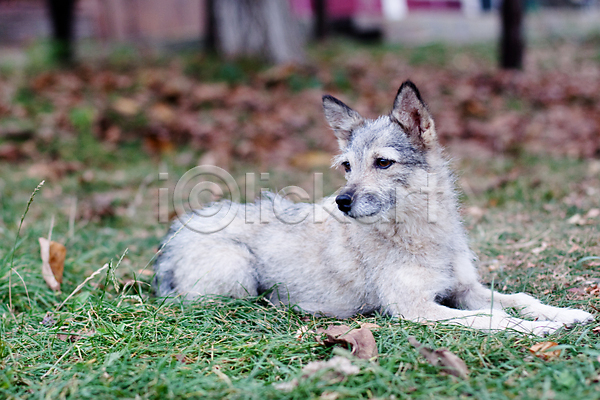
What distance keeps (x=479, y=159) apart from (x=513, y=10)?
555 centimetres

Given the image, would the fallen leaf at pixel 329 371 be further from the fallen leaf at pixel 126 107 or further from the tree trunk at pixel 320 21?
the tree trunk at pixel 320 21

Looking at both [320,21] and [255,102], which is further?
[320,21]

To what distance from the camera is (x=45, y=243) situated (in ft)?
15.5

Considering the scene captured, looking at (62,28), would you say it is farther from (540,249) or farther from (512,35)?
(540,249)

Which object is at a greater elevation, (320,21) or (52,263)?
(320,21)

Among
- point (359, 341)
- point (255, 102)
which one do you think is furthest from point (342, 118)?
point (255, 102)

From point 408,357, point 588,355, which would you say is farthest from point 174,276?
point 588,355

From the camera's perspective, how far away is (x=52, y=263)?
468 cm

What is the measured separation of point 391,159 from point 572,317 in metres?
1.76

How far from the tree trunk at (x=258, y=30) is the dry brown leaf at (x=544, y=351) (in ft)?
35.1

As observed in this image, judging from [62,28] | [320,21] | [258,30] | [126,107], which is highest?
[320,21]

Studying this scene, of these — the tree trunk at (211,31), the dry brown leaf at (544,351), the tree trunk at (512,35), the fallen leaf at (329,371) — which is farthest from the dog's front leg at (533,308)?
the tree trunk at (211,31)

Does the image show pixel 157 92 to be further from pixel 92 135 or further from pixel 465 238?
pixel 465 238

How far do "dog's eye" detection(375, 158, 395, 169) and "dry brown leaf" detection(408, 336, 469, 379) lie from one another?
1572 mm
